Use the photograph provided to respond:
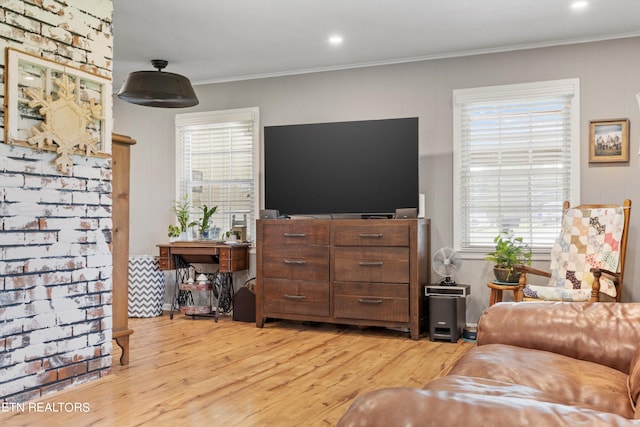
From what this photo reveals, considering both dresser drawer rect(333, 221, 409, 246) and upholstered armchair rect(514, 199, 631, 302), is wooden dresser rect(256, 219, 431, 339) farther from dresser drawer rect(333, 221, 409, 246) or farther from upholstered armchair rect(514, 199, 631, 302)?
upholstered armchair rect(514, 199, 631, 302)

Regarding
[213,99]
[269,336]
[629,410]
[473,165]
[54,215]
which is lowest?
[269,336]

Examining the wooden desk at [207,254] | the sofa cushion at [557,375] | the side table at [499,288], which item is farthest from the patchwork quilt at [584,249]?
the wooden desk at [207,254]

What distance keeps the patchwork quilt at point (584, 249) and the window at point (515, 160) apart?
1.12 ft

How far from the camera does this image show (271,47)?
4.88m

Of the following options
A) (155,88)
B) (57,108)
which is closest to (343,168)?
(155,88)

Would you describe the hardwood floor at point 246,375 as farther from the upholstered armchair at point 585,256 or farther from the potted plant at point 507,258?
the upholstered armchair at point 585,256

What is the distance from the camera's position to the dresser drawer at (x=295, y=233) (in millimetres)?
4863

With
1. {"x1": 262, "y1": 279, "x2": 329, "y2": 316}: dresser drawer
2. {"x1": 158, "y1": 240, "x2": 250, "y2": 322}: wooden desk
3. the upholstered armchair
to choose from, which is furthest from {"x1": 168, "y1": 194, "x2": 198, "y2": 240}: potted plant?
the upholstered armchair

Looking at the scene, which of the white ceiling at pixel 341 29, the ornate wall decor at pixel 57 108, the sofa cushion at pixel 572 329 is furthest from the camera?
the white ceiling at pixel 341 29

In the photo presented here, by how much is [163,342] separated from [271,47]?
2628mm

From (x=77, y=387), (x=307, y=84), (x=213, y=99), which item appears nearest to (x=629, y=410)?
(x=77, y=387)

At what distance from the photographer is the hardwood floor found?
106 inches

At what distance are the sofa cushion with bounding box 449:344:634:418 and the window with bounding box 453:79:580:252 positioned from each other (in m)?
3.03

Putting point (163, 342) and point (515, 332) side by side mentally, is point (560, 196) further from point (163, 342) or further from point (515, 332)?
point (163, 342)
